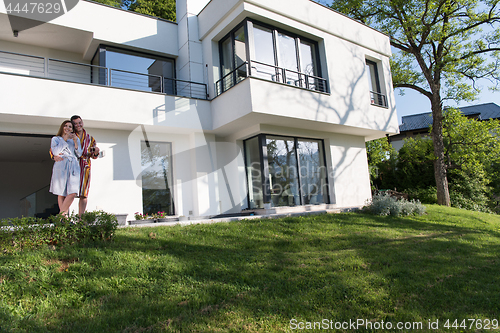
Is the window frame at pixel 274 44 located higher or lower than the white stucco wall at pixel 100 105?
higher

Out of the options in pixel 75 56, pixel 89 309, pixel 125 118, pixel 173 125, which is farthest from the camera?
pixel 75 56

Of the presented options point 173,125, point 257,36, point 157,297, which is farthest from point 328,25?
point 157,297

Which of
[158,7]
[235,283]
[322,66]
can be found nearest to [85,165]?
[235,283]

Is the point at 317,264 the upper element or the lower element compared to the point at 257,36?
lower

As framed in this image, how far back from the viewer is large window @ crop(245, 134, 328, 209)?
1122cm

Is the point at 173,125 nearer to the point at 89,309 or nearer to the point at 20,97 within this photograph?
the point at 20,97

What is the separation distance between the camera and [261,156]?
36.5 feet

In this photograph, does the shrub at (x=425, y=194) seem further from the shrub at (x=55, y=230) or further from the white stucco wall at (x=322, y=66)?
the shrub at (x=55, y=230)

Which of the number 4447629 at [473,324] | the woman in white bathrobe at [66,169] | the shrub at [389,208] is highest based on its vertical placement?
the woman in white bathrobe at [66,169]

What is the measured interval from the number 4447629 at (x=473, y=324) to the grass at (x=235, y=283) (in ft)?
0.16

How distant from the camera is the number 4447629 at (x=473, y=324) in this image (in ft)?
11.4

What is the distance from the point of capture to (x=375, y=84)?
48.2 feet

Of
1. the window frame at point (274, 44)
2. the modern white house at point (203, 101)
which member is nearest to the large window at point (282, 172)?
the modern white house at point (203, 101)

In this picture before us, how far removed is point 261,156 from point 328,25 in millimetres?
5660
